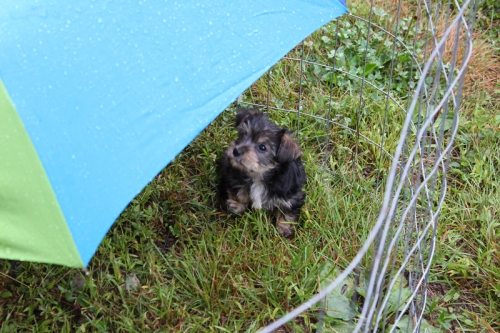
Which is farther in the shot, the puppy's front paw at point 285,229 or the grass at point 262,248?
the puppy's front paw at point 285,229

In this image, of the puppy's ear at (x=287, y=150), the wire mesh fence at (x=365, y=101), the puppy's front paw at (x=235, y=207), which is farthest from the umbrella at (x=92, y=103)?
the wire mesh fence at (x=365, y=101)

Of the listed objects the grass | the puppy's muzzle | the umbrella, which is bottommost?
the grass

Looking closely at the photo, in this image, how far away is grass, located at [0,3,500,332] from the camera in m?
2.93

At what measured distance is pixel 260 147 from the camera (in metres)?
3.19

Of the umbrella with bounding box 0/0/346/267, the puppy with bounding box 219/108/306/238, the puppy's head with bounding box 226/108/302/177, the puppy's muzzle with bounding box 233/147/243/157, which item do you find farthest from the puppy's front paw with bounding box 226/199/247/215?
the umbrella with bounding box 0/0/346/267

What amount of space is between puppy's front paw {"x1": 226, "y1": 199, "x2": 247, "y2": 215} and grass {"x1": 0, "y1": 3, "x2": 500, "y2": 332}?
61mm

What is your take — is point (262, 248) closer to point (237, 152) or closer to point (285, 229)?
point (285, 229)

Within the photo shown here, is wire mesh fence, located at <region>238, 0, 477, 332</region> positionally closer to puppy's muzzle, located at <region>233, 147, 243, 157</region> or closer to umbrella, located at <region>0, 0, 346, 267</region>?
puppy's muzzle, located at <region>233, 147, 243, 157</region>

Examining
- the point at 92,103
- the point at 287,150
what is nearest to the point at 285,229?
the point at 287,150

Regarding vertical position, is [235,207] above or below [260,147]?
below

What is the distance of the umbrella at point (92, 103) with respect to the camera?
181 centimetres

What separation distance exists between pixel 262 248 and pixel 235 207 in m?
0.35

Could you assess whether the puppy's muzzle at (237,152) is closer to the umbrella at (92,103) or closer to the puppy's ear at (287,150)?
the puppy's ear at (287,150)

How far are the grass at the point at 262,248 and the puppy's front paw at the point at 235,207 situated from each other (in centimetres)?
6
